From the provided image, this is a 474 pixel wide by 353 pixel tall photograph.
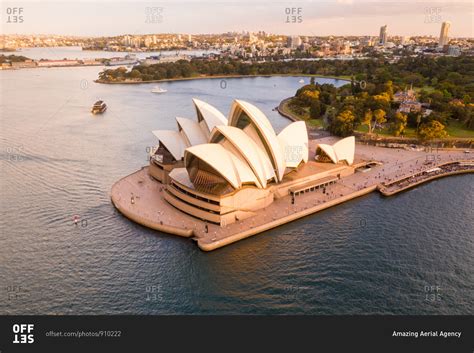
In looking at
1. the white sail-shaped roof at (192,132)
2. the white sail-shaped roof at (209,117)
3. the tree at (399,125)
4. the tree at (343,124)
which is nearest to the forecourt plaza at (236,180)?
the white sail-shaped roof at (192,132)

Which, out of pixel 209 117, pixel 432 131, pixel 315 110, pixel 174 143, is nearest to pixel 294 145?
pixel 209 117

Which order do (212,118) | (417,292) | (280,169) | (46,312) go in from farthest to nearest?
(212,118), (280,169), (417,292), (46,312)

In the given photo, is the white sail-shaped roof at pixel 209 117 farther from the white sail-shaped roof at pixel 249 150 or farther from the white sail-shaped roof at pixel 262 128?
the white sail-shaped roof at pixel 249 150

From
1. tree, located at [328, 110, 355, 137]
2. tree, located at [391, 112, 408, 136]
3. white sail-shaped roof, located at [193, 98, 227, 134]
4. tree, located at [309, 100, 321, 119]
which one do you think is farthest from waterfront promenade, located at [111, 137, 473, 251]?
tree, located at [309, 100, 321, 119]

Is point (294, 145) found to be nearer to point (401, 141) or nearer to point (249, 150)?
point (249, 150)
